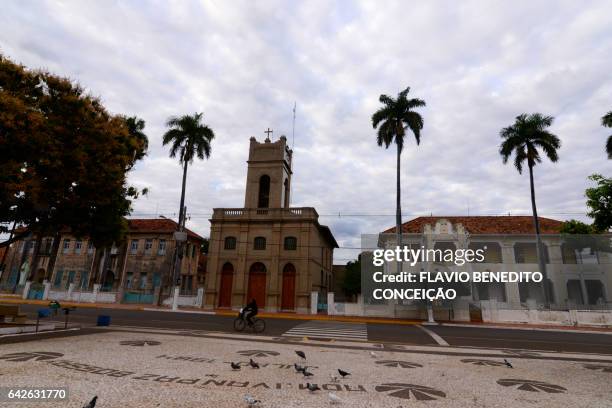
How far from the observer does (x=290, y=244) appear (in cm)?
3203

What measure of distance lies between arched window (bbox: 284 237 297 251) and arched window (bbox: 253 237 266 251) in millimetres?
2164

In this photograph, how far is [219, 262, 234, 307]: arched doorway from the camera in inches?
1248

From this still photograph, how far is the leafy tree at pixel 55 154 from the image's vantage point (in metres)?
9.97

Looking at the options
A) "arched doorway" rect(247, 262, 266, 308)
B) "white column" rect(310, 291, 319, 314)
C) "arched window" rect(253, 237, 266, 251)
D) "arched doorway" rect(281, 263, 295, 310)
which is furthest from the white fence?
"arched window" rect(253, 237, 266, 251)

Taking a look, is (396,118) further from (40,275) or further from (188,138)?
(40,275)

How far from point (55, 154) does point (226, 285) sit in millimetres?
23542

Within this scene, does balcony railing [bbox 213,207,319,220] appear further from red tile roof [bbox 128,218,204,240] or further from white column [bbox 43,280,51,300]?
white column [bbox 43,280,51,300]

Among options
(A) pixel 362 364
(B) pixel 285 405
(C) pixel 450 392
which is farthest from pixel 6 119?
(C) pixel 450 392

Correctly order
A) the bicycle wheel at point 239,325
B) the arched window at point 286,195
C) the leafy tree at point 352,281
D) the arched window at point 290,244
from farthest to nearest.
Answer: the leafy tree at point 352,281 → the arched window at point 286,195 → the arched window at point 290,244 → the bicycle wheel at point 239,325

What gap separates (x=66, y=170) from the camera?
11.0m

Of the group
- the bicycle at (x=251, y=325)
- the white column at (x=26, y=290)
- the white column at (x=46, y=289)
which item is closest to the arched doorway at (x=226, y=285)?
the bicycle at (x=251, y=325)

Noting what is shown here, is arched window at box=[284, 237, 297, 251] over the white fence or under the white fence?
over

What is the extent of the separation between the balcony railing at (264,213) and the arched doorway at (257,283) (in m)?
4.66

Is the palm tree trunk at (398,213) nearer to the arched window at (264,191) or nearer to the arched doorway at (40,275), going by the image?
the arched window at (264,191)
